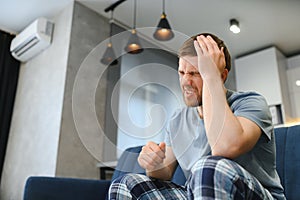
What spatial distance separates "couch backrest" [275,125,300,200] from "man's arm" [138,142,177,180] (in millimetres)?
347

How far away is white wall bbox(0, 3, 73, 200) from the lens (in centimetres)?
214

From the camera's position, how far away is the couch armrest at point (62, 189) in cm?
101

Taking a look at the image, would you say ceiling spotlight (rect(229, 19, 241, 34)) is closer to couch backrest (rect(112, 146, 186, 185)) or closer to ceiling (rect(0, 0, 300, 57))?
ceiling (rect(0, 0, 300, 57))

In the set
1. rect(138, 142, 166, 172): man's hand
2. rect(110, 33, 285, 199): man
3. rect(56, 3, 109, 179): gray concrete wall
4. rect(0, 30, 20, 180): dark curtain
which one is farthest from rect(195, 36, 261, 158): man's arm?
rect(0, 30, 20, 180): dark curtain

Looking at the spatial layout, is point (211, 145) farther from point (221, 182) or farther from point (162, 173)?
point (162, 173)

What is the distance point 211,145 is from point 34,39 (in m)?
2.19

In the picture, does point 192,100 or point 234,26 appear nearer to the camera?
point 192,100

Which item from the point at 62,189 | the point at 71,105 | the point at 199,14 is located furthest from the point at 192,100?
the point at 199,14

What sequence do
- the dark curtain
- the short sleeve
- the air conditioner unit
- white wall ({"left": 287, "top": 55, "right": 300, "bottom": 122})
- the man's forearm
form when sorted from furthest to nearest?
white wall ({"left": 287, "top": 55, "right": 300, "bottom": 122})
the dark curtain
the air conditioner unit
the man's forearm
the short sleeve

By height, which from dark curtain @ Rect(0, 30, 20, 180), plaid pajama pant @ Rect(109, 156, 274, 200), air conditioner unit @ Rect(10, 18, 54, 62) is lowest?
plaid pajama pant @ Rect(109, 156, 274, 200)

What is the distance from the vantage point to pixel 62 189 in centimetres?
107

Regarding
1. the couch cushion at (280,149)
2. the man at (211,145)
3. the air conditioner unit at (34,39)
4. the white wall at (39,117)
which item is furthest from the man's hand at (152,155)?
the air conditioner unit at (34,39)

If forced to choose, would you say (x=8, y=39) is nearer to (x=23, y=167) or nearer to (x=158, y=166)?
(x=23, y=167)

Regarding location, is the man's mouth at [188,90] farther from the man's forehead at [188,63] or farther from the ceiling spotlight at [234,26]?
the ceiling spotlight at [234,26]
